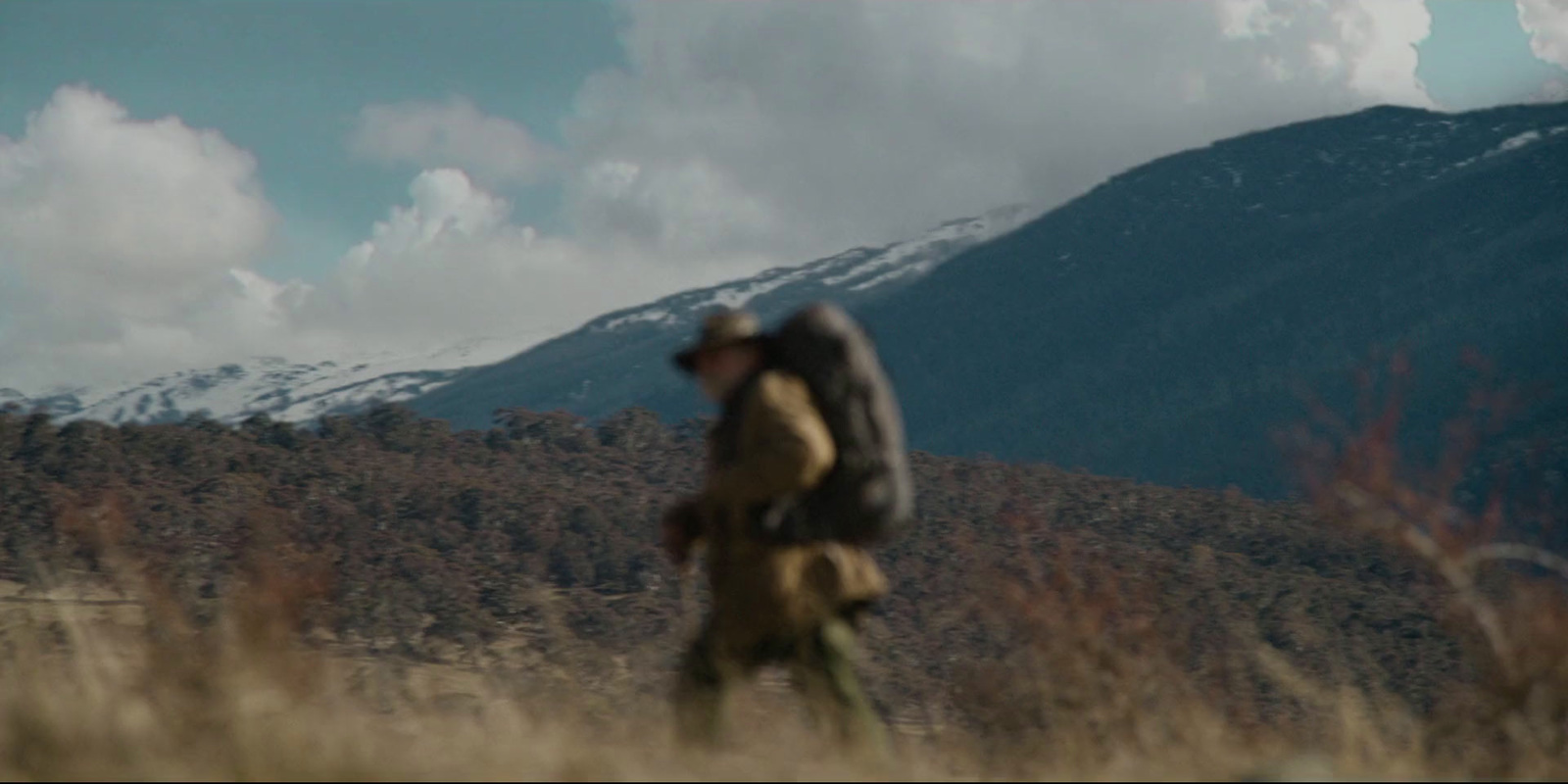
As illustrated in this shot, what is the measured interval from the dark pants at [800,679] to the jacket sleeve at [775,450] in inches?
21.3

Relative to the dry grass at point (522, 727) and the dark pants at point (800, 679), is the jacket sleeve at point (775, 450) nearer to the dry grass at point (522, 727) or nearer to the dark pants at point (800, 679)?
the dark pants at point (800, 679)

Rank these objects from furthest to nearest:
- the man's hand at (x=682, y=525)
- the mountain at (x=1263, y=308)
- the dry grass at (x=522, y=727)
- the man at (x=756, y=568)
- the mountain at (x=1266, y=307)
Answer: the mountain at (x=1263, y=308) < the mountain at (x=1266, y=307) < the man's hand at (x=682, y=525) < the man at (x=756, y=568) < the dry grass at (x=522, y=727)

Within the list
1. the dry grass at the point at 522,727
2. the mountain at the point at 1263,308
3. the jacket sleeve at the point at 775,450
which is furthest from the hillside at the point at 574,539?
the mountain at the point at 1263,308

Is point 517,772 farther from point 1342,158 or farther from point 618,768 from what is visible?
point 1342,158

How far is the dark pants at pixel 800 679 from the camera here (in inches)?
228

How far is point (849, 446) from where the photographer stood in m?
5.63

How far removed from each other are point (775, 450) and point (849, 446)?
29 cm

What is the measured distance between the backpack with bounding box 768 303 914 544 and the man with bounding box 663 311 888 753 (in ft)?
0.18

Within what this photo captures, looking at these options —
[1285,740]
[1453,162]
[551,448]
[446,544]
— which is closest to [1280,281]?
[1453,162]

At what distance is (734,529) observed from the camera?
570 cm

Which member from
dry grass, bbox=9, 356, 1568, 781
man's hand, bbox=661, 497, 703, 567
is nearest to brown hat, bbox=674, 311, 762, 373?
man's hand, bbox=661, 497, 703, 567

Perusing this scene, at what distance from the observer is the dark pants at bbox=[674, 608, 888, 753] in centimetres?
579

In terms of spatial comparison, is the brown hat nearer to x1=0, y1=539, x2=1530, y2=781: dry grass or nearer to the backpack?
the backpack

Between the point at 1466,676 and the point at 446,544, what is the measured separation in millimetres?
19162
